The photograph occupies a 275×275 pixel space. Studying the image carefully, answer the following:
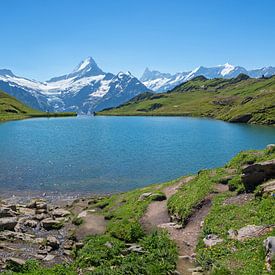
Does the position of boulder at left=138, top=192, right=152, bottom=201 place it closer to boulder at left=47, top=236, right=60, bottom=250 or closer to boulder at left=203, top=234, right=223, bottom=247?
boulder at left=47, top=236, right=60, bottom=250

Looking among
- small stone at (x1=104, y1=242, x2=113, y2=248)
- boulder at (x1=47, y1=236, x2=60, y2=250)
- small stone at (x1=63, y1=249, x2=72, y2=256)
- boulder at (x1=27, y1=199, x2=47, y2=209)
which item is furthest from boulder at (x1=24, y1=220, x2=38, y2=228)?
small stone at (x1=104, y1=242, x2=113, y2=248)

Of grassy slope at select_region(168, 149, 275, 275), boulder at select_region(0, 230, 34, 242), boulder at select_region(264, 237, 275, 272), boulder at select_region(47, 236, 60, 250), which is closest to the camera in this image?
boulder at select_region(264, 237, 275, 272)

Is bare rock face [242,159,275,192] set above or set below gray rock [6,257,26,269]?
above

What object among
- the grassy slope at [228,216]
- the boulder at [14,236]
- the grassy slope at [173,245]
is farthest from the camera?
the boulder at [14,236]

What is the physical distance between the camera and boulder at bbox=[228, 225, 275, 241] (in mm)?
24906

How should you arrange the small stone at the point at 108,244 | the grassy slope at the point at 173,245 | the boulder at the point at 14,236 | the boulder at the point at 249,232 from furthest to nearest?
the boulder at the point at 14,236, the small stone at the point at 108,244, the boulder at the point at 249,232, the grassy slope at the point at 173,245

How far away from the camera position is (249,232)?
25516 mm

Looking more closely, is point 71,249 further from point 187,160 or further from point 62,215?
point 187,160

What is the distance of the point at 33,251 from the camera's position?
30.3m

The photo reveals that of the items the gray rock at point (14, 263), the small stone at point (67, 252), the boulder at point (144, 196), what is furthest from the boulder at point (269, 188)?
the gray rock at point (14, 263)

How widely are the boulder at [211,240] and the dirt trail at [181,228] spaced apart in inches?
42.5

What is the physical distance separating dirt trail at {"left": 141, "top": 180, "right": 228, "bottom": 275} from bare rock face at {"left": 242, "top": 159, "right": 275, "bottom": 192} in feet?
9.64

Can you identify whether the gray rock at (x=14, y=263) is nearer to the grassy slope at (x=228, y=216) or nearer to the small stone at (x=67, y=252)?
the small stone at (x=67, y=252)

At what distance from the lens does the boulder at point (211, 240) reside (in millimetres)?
25761
